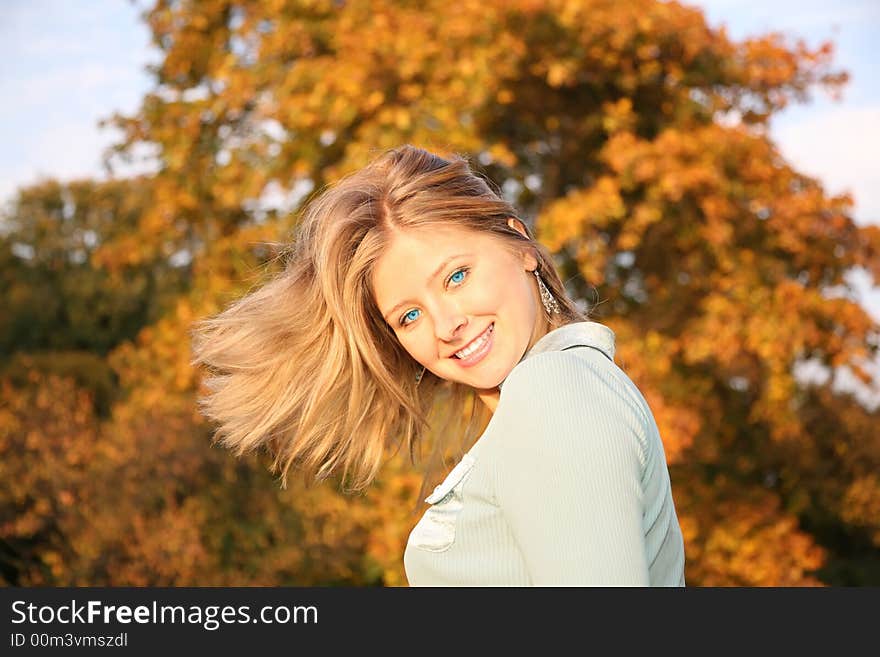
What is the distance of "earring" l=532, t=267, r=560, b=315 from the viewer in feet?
6.99

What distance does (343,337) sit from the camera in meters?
2.36

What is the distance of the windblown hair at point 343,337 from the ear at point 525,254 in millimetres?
13

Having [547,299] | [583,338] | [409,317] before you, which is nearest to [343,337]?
[409,317]

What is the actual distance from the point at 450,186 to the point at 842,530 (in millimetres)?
8519

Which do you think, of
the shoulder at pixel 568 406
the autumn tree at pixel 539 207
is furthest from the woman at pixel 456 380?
A: the autumn tree at pixel 539 207

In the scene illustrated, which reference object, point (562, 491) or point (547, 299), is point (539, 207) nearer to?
point (547, 299)

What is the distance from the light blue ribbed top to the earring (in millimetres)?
461

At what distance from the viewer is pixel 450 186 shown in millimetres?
2137

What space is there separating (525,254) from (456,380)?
0.98 feet

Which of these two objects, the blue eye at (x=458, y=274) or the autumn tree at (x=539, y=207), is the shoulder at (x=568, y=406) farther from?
the autumn tree at (x=539, y=207)

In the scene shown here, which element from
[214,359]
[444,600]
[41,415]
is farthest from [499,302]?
[41,415]

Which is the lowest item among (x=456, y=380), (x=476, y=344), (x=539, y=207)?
(x=539, y=207)

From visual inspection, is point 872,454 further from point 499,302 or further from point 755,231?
point 499,302

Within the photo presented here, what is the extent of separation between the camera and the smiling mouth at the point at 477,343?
1.93m
